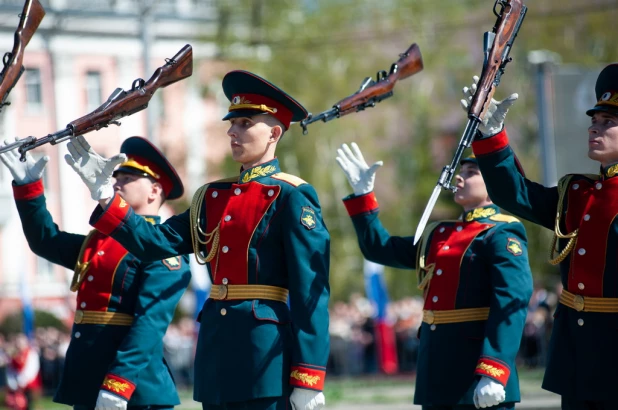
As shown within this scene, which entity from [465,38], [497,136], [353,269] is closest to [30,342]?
[353,269]

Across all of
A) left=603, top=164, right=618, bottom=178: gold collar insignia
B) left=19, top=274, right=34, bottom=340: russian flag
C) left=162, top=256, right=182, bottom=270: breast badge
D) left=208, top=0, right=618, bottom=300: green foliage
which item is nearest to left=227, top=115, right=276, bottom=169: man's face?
left=162, top=256, right=182, bottom=270: breast badge

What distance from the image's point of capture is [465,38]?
42.0 metres

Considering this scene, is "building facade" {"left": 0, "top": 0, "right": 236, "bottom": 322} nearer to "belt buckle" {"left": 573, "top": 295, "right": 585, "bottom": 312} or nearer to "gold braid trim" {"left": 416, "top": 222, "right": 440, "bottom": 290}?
"gold braid trim" {"left": 416, "top": 222, "right": 440, "bottom": 290}

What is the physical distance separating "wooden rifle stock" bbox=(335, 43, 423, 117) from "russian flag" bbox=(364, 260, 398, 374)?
522 inches

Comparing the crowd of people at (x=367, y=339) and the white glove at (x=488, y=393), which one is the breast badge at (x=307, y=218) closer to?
the white glove at (x=488, y=393)

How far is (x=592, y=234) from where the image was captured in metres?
5.54

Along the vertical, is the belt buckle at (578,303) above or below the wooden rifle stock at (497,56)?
below

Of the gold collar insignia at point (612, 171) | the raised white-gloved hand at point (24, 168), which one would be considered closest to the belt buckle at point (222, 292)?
the raised white-gloved hand at point (24, 168)

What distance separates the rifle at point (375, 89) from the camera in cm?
698

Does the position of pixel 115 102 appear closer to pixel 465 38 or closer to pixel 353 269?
pixel 353 269

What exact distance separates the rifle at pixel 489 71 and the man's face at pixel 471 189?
112cm

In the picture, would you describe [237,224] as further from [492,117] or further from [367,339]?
[367,339]

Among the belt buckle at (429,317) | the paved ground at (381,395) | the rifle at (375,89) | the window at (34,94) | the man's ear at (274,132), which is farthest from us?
the window at (34,94)

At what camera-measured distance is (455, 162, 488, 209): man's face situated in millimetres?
6773
